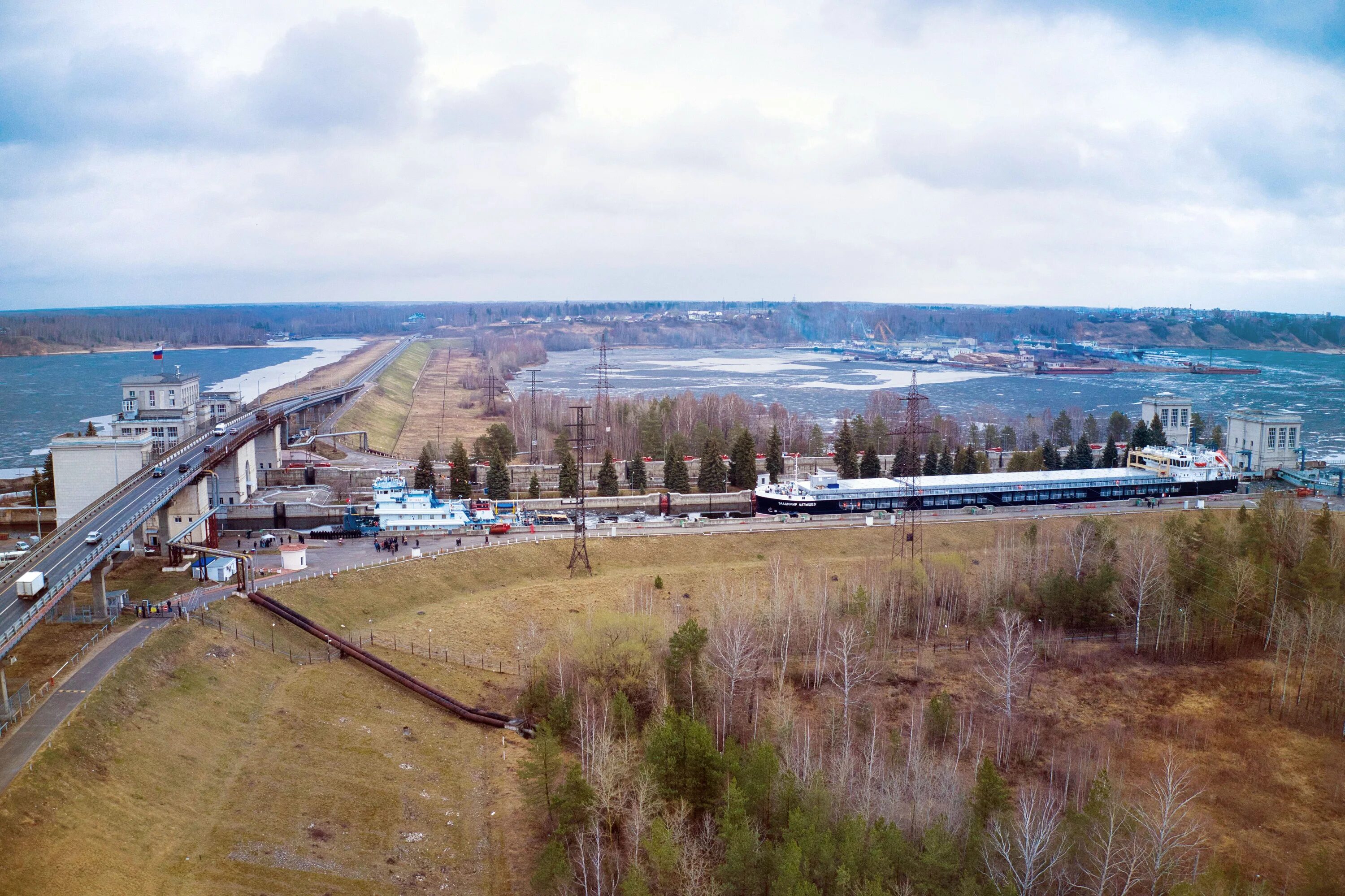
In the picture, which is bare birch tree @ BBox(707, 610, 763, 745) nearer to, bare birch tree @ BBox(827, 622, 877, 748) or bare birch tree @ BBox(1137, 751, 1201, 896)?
bare birch tree @ BBox(827, 622, 877, 748)

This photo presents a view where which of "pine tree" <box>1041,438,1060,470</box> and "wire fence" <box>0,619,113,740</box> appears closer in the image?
"wire fence" <box>0,619,113,740</box>

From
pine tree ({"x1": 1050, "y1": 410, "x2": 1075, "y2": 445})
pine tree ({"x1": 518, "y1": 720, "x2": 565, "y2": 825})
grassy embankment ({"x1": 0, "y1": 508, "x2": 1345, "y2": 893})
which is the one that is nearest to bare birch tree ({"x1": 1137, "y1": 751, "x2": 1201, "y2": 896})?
grassy embankment ({"x1": 0, "y1": 508, "x2": 1345, "y2": 893})

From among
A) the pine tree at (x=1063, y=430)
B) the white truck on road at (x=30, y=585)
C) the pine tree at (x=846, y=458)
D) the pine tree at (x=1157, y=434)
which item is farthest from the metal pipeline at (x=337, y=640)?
the pine tree at (x=1063, y=430)

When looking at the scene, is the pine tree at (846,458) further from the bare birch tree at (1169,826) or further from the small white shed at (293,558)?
the small white shed at (293,558)

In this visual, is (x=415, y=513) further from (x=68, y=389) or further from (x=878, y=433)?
(x=68, y=389)

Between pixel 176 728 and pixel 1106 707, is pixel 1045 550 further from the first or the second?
pixel 176 728

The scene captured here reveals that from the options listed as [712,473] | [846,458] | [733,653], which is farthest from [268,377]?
[733,653]

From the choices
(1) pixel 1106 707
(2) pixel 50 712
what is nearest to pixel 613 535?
(1) pixel 1106 707
